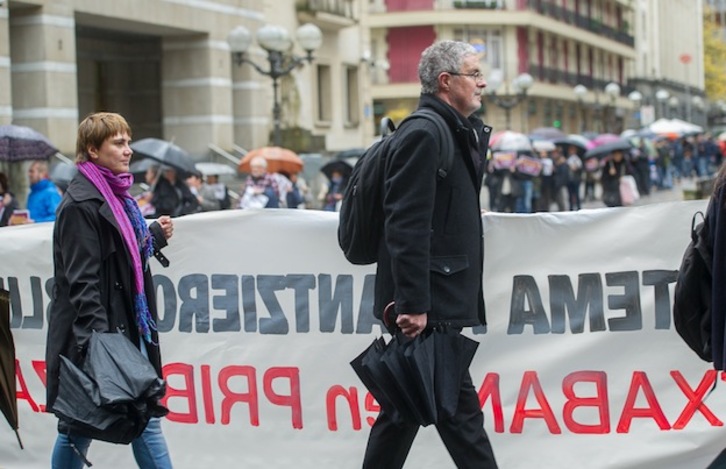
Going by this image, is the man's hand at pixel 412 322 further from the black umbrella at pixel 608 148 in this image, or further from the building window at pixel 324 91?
the building window at pixel 324 91

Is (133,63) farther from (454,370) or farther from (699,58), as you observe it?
(699,58)

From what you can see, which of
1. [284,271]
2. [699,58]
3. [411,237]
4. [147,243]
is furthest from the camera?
[699,58]

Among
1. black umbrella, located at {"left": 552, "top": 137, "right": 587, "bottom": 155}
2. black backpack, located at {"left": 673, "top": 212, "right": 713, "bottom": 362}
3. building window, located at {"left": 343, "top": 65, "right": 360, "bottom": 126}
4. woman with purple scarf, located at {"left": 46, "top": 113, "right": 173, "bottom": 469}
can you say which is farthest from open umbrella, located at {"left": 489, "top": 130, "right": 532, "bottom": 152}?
black backpack, located at {"left": 673, "top": 212, "right": 713, "bottom": 362}

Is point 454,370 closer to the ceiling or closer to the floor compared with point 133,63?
closer to the floor

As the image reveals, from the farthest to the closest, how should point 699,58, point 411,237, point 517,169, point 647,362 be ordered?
point 699,58 → point 517,169 → point 647,362 → point 411,237

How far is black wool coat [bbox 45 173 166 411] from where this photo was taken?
507cm

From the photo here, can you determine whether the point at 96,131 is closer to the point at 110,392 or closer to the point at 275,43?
the point at 110,392

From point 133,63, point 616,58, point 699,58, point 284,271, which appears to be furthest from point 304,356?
point 699,58

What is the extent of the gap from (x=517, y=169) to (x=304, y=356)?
21518 millimetres

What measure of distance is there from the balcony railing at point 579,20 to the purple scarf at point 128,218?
58892 millimetres

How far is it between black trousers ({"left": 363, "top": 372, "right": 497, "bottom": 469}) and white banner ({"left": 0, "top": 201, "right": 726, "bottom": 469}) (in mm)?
1196

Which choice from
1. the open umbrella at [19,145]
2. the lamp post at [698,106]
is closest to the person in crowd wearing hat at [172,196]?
the open umbrella at [19,145]

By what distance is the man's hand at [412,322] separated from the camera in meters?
4.94

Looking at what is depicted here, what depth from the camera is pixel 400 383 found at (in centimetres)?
498
